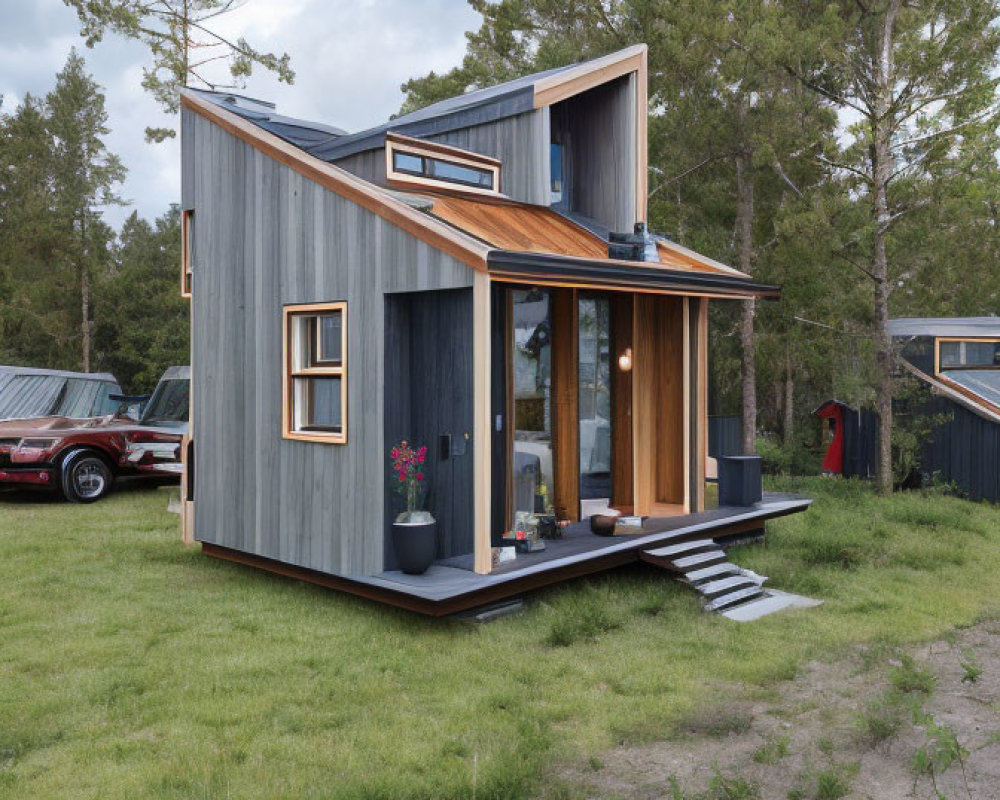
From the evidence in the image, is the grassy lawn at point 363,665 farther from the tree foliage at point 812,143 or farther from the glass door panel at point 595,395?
the tree foliage at point 812,143

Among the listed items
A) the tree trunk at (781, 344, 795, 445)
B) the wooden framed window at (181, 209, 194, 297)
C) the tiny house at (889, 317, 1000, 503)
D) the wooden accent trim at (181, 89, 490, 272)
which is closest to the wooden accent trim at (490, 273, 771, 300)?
the wooden accent trim at (181, 89, 490, 272)

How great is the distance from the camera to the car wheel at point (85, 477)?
1270cm

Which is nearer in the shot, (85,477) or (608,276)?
(608,276)

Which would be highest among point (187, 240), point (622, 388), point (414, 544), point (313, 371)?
point (187, 240)

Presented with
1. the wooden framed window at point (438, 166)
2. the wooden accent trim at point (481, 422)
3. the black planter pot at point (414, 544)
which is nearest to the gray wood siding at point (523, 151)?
the wooden framed window at point (438, 166)

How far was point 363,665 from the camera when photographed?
586cm

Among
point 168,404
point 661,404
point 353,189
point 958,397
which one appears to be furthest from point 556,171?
point 958,397

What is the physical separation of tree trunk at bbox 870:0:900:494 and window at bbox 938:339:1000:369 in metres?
2.00

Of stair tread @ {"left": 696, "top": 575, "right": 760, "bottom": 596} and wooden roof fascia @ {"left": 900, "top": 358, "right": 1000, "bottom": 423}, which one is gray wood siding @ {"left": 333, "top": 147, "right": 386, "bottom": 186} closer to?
stair tread @ {"left": 696, "top": 575, "right": 760, "bottom": 596}

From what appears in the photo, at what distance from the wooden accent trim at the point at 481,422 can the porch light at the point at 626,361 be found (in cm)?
297

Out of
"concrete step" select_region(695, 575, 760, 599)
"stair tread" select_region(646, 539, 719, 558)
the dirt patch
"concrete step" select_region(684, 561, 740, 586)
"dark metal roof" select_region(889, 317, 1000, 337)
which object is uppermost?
"dark metal roof" select_region(889, 317, 1000, 337)

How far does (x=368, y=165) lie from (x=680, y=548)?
4.52 metres

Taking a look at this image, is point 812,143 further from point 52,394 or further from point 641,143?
point 52,394

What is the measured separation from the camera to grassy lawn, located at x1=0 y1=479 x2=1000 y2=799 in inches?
174
